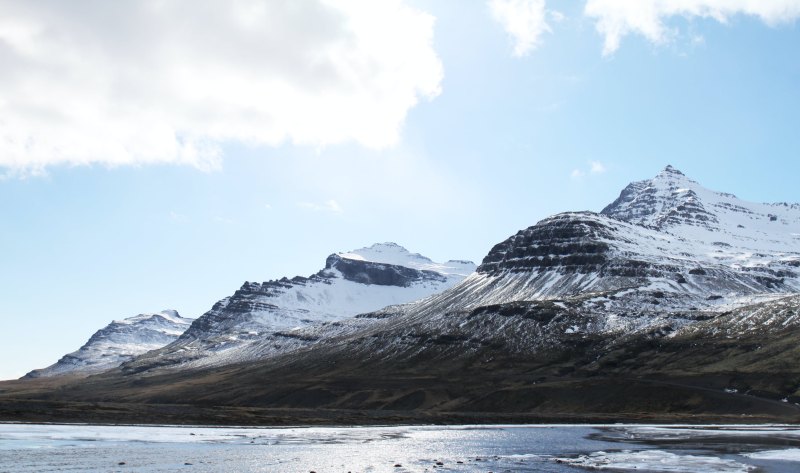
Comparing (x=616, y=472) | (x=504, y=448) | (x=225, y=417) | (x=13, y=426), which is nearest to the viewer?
(x=616, y=472)

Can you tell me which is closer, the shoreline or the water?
the water

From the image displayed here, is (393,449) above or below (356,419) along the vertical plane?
below

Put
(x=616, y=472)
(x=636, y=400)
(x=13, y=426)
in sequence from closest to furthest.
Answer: (x=616, y=472)
(x=13, y=426)
(x=636, y=400)

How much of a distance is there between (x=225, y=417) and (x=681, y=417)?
3711 inches

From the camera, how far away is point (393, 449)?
94000mm

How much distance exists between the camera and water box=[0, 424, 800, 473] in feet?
239

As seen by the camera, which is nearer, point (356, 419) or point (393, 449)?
point (393, 449)

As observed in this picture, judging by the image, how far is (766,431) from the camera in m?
121

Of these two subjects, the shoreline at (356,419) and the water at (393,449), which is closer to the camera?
the water at (393,449)

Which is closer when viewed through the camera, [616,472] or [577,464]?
[616,472]

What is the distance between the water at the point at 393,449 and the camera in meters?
72.9

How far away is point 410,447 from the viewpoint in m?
97.6

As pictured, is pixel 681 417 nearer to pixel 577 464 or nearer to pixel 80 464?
pixel 577 464

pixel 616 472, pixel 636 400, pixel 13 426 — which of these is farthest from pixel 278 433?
pixel 636 400
